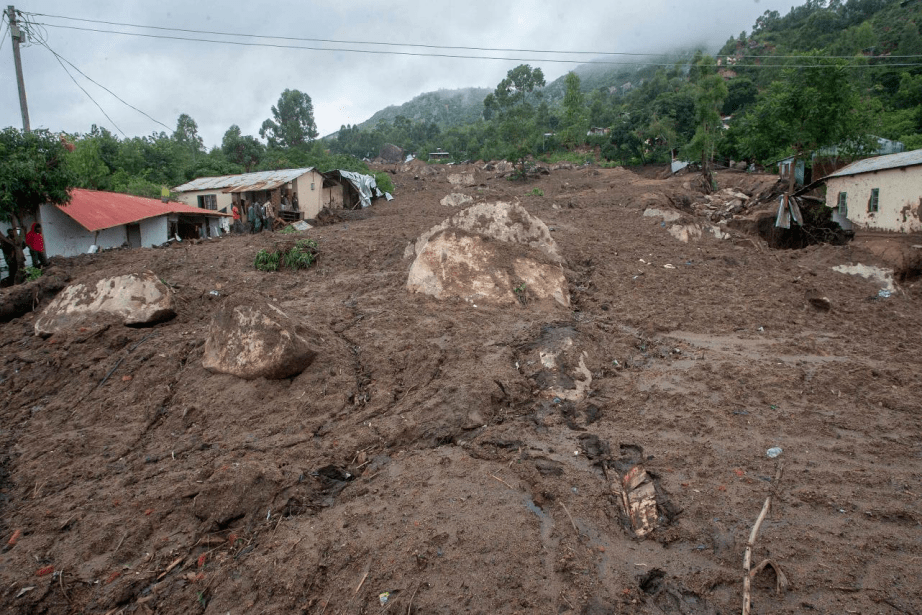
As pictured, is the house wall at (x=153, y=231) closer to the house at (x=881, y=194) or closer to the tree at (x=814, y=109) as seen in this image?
the tree at (x=814, y=109)

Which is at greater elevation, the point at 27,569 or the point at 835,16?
the point at 835,16

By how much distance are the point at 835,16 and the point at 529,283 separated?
67543mm

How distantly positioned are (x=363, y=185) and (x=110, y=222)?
41.7 feet

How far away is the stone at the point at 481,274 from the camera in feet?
25.6

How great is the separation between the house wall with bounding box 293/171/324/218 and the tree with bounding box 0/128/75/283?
35.4ft

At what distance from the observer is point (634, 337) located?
23.5 feet

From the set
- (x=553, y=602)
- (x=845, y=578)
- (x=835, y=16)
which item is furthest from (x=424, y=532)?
(x=835, y=16)

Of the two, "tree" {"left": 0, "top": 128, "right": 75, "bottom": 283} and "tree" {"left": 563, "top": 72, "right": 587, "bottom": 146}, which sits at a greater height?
"tree" {"left": 563, "top": 72, "right": 587, "bottom": 146}

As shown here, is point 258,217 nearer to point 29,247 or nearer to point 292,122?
point 29,247

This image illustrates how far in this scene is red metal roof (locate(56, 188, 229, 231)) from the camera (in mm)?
13602

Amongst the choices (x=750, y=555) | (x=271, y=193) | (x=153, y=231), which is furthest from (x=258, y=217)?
(x=750, y=555)

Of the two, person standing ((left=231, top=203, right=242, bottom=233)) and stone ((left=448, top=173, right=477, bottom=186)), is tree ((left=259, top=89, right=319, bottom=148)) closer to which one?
stone ((left=448, top=173, right=477, bottom=186))

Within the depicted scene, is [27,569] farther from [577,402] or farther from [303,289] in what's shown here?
[303,289]

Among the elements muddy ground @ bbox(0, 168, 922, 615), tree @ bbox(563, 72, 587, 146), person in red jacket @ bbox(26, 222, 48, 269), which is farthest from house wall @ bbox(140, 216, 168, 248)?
tree @ bbox(563, 72, 587, 146)
